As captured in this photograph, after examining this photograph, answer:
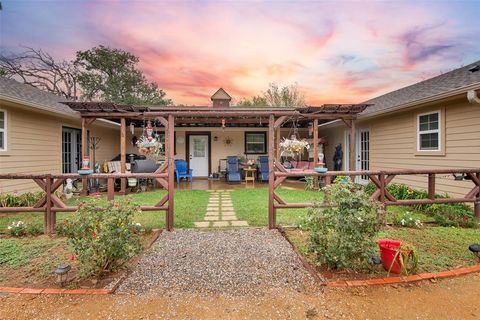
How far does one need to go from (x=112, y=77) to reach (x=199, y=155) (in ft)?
36.4

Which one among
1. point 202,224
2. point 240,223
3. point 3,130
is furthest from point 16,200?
point 240,223

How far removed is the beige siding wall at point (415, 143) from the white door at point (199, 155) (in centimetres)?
680

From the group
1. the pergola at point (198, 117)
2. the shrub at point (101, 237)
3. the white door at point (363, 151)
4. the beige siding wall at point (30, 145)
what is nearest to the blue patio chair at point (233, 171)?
the pergola at point (198, 117)

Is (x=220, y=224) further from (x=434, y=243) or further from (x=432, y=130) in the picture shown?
(x=432, y=130)

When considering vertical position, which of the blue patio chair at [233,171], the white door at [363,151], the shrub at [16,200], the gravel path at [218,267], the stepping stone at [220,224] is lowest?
the gravel path at [218,267]

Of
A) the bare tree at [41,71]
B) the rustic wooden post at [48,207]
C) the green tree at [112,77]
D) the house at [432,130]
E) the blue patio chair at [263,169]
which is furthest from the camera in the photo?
the green tree at [112,77]

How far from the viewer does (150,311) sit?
2.08 m

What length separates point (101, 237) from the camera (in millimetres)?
2490

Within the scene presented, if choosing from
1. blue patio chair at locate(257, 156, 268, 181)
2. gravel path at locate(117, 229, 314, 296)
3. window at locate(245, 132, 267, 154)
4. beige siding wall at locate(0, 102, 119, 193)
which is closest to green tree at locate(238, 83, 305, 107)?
window at locate(245, 132, 267, 154)

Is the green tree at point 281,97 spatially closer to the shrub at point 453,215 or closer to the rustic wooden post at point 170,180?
the shrub at point 453,215

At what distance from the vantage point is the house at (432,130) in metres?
5.16

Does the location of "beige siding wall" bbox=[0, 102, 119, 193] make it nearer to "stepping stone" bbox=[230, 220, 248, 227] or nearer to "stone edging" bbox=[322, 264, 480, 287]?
"stepping stone" bbox=[230, 220, 248, 227]

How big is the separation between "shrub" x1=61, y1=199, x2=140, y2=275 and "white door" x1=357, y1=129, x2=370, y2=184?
853 cm

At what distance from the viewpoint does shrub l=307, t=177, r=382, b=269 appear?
2.58 m
